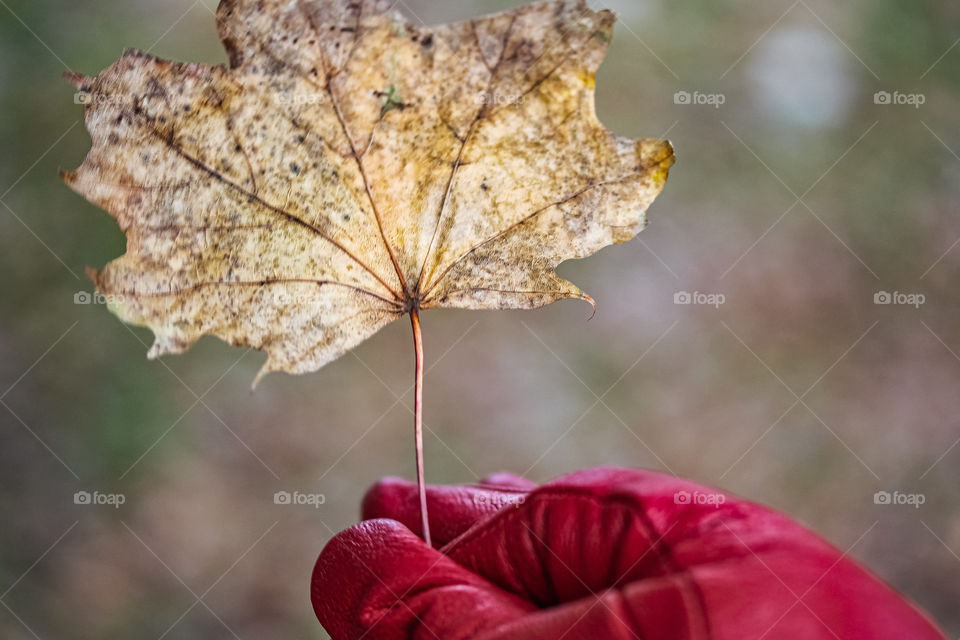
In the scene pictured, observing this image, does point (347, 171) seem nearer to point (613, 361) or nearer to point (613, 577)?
point (613, 577)

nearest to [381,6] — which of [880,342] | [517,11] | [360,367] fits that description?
[517,11]

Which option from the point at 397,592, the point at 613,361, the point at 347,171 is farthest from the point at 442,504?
the point at 613,361

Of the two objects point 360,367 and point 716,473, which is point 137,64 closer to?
point 360,367

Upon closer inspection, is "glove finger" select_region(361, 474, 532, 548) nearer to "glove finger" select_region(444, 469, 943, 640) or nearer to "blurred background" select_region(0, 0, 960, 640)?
"glove finger" select_region(444, 469, 943, 640)

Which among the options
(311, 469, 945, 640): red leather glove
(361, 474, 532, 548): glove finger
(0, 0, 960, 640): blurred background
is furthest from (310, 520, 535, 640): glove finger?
(0, 0, 960, 640): blurred background

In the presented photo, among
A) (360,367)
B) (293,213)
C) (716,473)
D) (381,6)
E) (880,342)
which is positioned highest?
(880,342)

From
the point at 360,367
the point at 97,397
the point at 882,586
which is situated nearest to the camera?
the point at 882,586
